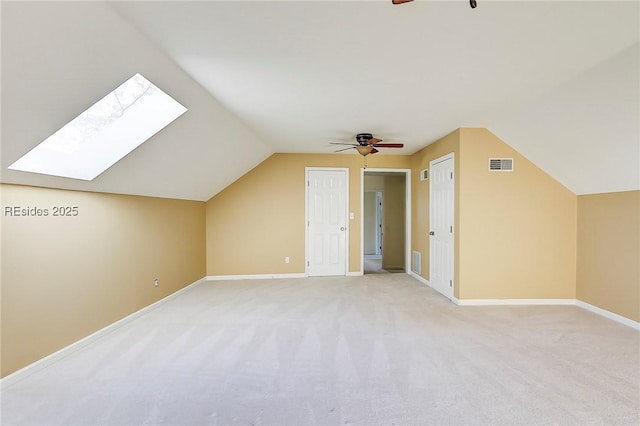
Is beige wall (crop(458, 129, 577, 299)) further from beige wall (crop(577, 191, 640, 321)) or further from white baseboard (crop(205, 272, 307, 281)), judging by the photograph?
white baseboard (crop(205, 272, 307, 281))

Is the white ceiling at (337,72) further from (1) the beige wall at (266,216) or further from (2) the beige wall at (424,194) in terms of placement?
(1) the beige wall at (266,216)

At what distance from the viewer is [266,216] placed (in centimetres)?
567

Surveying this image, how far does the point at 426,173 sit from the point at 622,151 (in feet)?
8.37

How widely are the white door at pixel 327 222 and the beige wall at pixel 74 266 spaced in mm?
2569

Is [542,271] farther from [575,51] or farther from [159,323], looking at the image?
[159,323]

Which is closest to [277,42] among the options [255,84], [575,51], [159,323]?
[255,84]

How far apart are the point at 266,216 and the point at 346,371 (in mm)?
3762

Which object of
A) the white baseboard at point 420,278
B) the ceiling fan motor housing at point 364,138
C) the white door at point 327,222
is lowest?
the white baseboard at point 420,278

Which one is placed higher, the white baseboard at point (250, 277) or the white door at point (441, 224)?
the white door at point (441, 224)

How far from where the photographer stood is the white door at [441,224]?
4281mm

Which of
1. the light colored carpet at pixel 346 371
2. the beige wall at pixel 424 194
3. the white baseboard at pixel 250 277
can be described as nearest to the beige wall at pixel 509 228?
the beige wall at pixel 424 194

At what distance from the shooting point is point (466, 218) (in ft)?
13.1

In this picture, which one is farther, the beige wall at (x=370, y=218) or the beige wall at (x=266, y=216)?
the beige wall at (x=370, y=218)

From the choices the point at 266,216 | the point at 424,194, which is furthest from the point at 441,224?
the point at 266,216
